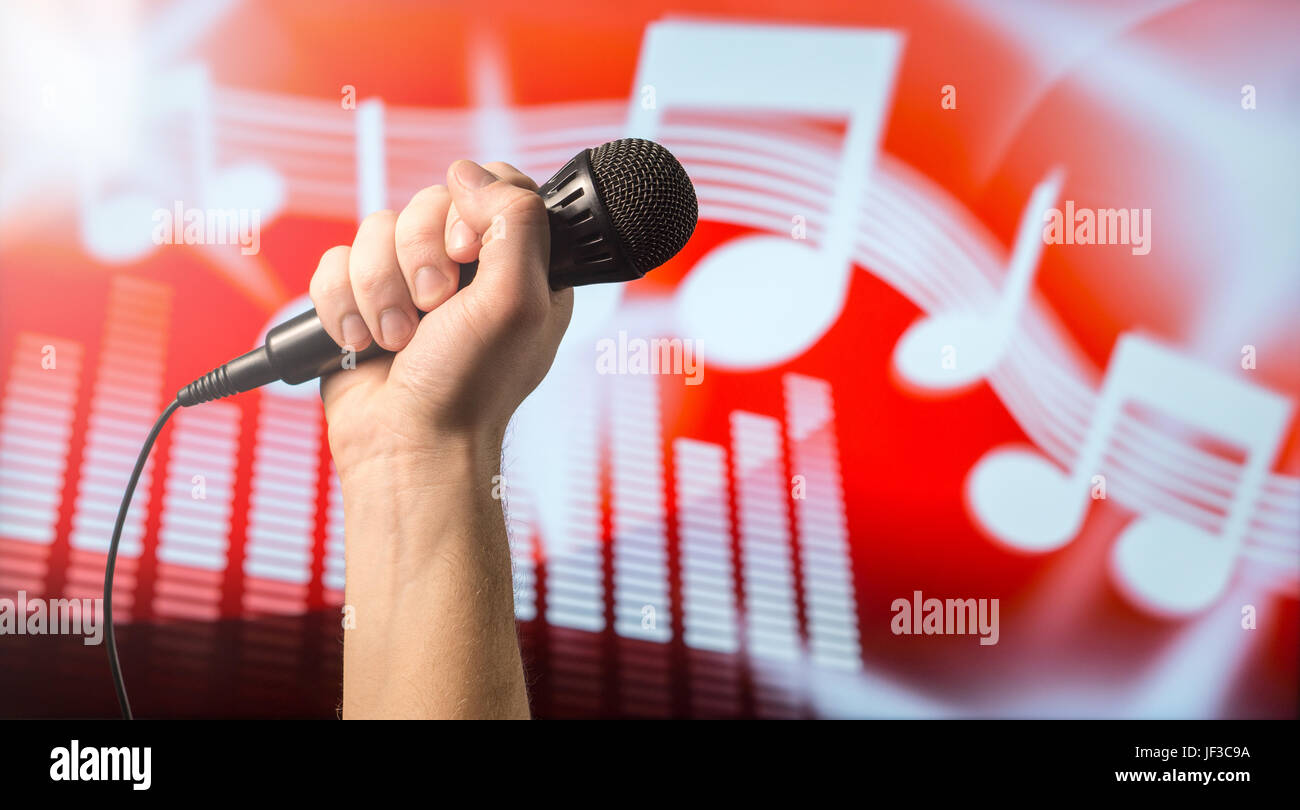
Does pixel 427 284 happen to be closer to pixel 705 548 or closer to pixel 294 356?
pixel 294 356

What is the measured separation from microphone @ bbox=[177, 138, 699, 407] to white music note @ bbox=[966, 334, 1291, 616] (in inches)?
63.2

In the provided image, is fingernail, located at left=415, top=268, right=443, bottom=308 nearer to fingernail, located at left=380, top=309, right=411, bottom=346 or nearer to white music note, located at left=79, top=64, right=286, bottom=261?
fingernail, located at left=380, top=309, right=411, bottom=346

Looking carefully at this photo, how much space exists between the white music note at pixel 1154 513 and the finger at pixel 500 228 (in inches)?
66.4

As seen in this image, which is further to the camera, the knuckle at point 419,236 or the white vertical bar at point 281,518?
the white vertical bar at point 281,518

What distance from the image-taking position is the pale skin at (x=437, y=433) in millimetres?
567

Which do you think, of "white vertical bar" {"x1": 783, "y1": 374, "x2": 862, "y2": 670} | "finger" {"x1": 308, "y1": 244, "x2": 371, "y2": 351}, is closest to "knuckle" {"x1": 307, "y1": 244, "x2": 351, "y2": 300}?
"finger" {"x1": 308, "y1": 244, "x2": 371, "y2": 351}

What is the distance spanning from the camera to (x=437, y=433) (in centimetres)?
63

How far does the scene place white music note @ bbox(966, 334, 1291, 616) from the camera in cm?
198

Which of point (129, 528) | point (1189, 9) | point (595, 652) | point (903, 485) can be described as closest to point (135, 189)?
point (129, 528)

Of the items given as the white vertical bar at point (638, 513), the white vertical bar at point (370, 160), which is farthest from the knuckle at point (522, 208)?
the white vertical bar at point (370, 160)

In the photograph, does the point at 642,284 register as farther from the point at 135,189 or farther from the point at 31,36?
the point at 31,36

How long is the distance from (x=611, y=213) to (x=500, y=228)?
0.08 meters

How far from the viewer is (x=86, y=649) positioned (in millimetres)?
1928

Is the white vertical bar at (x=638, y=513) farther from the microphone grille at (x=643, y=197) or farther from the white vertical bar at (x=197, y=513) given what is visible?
the microphone grille at (x=643, y=197)
